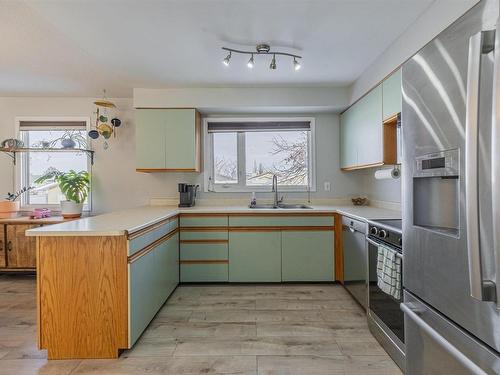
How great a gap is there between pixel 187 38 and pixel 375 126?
179 cm

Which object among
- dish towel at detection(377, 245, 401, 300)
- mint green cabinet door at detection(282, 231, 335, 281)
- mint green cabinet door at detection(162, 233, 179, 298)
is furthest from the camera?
mint green cabinet door at detection(282, 231, 335, 281)

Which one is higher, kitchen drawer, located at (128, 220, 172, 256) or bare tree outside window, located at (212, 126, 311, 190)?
bare tree outside window, located at (212, 126, 311, 190)

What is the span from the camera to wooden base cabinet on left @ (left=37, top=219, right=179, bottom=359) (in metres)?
1.75

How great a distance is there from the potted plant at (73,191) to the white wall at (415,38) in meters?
3.43

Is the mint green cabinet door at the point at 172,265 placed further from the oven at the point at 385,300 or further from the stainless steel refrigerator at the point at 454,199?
the stainless steel refrigerator at the point at 454,199

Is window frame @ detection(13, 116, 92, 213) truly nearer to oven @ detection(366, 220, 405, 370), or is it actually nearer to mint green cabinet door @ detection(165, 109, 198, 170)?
mint green cabinet door @ detection(165, 109, 198, 170)

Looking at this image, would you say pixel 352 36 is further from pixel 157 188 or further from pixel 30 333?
pixel 30 333

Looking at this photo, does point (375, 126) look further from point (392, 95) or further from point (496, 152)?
point (496, 152)

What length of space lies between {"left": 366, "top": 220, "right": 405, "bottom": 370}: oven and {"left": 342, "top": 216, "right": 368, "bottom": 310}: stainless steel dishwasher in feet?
0.45

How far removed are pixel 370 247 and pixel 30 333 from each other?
104 inches

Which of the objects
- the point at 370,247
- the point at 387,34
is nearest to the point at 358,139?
the point at 387,34

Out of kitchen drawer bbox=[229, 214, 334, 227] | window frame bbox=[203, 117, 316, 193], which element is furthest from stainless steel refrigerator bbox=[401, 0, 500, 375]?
window frame bbox=[203, 117, 316, 193]

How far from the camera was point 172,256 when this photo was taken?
2.76 m

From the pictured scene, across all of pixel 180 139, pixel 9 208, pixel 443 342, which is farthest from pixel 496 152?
pixel 9 208
